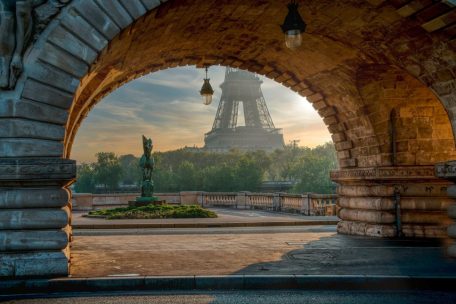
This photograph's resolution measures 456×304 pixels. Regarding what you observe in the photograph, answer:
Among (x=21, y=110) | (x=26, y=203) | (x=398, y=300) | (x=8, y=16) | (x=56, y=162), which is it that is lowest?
(x=398, y=300)

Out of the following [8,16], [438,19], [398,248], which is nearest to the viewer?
[8,16]

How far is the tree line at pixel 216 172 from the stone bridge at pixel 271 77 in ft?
156

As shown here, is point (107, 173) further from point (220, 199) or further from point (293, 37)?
point (293, 37)

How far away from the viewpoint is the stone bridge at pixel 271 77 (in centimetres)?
793

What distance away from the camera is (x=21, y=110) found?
789cm

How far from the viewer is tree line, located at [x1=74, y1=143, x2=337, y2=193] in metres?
76.6

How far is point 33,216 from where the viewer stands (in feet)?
26.0

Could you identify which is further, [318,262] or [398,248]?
[398,248]

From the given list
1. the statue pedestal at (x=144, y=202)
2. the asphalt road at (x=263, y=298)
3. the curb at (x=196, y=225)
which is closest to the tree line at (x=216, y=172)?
the statue pedestal at (x=144, y=202)

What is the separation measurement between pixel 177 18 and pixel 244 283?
5.82m

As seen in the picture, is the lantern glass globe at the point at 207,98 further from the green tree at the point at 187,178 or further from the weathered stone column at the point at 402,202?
the green tree at the point at 187,178

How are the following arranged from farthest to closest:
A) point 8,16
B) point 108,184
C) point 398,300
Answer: point 108,184, point 8,16, point 398,300

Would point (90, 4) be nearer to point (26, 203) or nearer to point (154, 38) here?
point (154, 38)

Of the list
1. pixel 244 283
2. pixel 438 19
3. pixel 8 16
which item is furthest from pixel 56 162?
pixel 438 19
